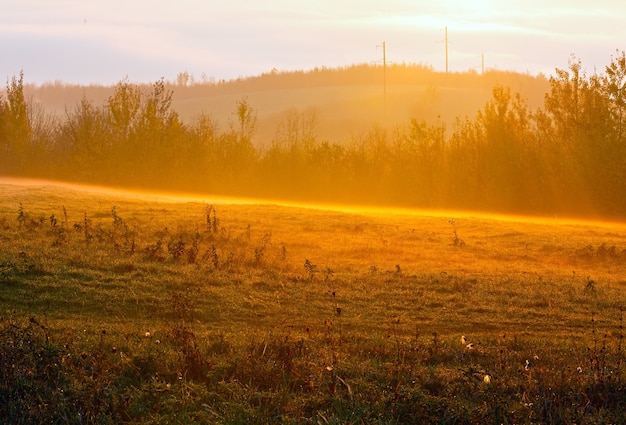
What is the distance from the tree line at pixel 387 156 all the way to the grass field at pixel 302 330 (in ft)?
57.1

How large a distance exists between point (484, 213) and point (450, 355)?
30.6m

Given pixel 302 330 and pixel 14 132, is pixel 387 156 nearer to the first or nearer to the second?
pixel 14 132

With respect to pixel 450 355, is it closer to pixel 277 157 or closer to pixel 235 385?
pixel 235 385

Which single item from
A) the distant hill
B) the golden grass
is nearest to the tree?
the golden grass

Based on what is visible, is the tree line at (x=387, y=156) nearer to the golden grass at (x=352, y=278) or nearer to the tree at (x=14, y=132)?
the tree at (x=14, y=132)

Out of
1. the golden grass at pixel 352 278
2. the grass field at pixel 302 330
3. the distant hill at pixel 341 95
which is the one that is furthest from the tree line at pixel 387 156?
the distant hill at pixel 341 95

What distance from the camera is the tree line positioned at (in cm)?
3866

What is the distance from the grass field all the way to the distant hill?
70.1 m

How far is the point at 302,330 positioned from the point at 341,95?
110887 millimetres

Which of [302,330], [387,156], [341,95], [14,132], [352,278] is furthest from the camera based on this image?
[341,95]

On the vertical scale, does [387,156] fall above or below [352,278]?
above

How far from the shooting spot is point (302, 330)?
37.7 ft

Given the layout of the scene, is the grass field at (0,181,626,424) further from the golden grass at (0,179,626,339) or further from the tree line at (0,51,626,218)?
the tree line at (0,51,626,218)

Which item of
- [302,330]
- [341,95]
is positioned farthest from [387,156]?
[341,95]
